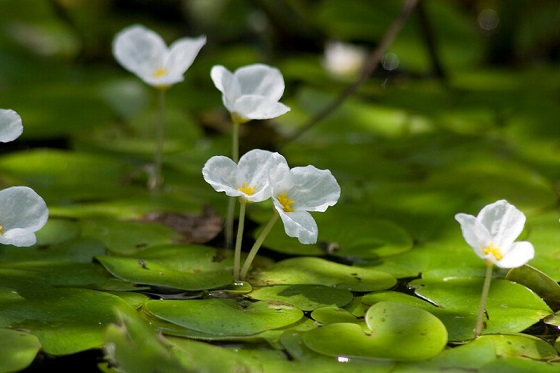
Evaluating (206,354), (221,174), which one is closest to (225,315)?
(206,354)

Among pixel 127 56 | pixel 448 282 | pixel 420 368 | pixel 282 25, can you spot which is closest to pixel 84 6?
pixel 282 25

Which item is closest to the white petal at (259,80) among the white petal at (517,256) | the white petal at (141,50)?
the white petal at (141,50)

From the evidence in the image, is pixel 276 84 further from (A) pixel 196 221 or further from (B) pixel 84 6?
(B) pixel 84 6

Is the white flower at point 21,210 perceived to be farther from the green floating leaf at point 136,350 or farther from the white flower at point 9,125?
the green floating leaf at point 136,350

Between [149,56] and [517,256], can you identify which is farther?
[149,56]

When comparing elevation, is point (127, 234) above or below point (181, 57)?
below

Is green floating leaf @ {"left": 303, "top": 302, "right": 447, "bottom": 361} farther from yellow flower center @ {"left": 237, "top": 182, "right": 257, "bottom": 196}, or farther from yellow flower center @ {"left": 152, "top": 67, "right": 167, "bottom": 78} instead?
yellow flower center @ {"left": 152, "top": 67, "right": 167, "bottom": 78}

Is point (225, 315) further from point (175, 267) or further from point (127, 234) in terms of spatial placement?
point (127, 234)
